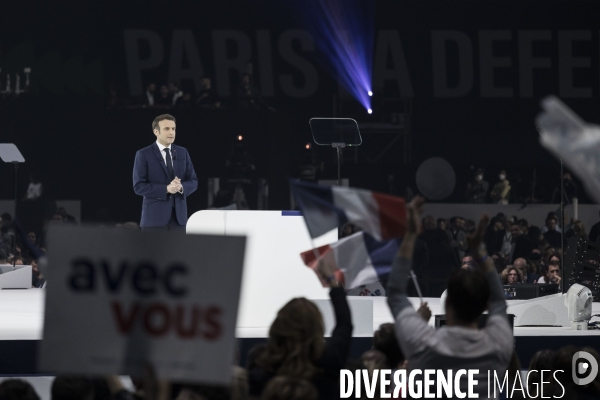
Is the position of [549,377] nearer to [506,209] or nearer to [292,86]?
[506,209]

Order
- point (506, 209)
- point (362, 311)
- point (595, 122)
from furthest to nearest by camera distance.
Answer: point (595, 122), point (506, 209), point (362, 311)

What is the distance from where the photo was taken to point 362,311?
19.5 ft

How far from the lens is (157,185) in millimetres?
6730

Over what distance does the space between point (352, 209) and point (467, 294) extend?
94cm

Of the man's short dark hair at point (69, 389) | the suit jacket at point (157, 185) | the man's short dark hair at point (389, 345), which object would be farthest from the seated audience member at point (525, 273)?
the man's short dark hair at point (69, 389)

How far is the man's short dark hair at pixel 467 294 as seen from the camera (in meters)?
2.73

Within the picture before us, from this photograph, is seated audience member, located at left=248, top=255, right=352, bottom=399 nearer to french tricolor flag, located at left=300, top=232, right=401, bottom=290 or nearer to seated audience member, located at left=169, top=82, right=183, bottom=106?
french tricolor flag, located at left=300, top=232, right=401, bottom=290

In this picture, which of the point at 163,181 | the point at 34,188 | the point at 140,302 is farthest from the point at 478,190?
the point at 140,302

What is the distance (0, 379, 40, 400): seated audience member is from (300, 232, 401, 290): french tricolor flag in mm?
1436

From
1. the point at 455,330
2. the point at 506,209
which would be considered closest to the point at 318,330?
the point at 455,330

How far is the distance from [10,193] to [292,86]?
16.3 ft

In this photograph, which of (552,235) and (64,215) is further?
(64,215)

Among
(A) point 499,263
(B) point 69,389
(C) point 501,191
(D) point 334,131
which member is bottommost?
(B) point 69,389

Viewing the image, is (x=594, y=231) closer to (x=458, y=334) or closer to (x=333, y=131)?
(x=333, y=131)
